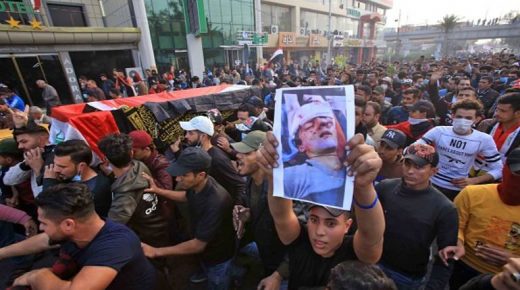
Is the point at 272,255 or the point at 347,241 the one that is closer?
the point at 347,241

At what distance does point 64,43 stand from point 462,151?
48.4 feet

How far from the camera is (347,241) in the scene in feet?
5.62

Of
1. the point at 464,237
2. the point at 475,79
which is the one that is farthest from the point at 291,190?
the point at 475,79

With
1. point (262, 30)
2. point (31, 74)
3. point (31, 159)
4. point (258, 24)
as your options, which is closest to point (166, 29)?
point (31, 74)

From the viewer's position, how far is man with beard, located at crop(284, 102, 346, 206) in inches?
45.4

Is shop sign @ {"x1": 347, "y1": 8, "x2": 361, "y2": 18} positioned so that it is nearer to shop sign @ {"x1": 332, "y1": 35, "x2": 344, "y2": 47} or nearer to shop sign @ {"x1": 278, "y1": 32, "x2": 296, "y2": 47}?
shop sign @ {"x1": 332, "y1": 35, "x2": 344, "y2": 47}

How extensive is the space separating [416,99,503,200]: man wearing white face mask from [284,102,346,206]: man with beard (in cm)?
242

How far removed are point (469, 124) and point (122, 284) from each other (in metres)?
3.54

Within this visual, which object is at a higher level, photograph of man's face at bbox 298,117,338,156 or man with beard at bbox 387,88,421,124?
photograph of man's face at bbox 298,117,338,156

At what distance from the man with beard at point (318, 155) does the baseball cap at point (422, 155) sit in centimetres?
134

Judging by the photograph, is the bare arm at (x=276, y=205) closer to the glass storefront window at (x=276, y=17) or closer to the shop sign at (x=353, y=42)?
the glass storefront window at (x=276, y=17)

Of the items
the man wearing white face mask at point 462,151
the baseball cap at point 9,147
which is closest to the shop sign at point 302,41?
the man wearing white face mask at point 462,151

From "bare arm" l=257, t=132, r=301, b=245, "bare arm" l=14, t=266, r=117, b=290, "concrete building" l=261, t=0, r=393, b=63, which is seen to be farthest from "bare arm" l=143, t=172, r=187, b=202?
"concrete building" l=261, t=0, r=393, b=63

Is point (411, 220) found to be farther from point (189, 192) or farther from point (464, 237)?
point (189, 192)
